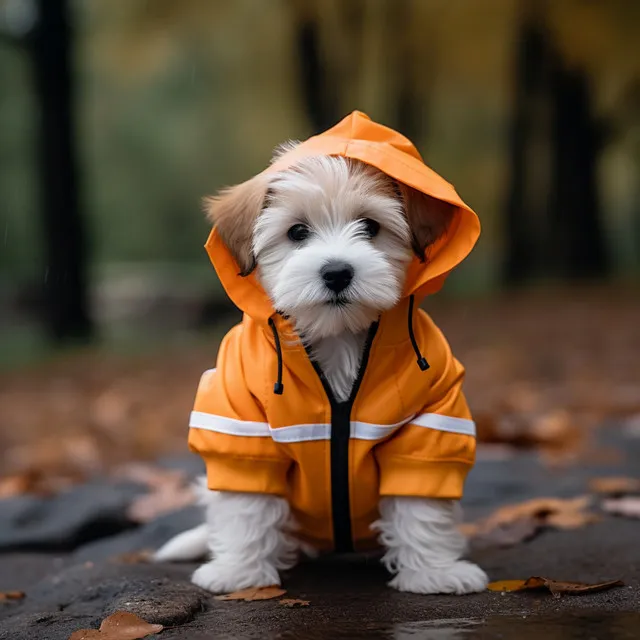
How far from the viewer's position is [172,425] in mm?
8250

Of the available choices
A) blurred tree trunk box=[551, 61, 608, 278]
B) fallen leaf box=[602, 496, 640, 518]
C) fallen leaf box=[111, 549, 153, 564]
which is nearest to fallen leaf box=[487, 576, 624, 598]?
fallen leaf box=[602, 496, 640, 518]

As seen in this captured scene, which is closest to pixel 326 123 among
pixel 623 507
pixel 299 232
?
pixel 623 507

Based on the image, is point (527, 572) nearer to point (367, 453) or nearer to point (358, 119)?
point (367, 453)

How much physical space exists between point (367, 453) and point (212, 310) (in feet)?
59.5

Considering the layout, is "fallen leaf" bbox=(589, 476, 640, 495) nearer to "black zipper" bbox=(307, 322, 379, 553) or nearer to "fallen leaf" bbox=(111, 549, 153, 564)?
"black zipper" bbox=(307, 322, 379, 553)

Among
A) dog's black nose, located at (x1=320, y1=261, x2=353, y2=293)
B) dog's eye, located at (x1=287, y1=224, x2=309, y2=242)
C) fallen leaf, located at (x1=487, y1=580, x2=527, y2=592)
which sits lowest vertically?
fallen leaf, located at (x1=487, y1=580, x2=527, y2=592)

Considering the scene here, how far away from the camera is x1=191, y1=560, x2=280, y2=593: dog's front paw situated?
360 centimetres

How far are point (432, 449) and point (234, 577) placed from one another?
2.92 ft

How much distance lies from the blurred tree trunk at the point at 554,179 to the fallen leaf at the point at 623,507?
1375 cm

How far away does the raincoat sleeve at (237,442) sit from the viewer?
11.5ft

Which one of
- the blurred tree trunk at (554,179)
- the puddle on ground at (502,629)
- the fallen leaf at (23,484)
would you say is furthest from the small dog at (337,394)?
the blurred tree trunk at (554,179)

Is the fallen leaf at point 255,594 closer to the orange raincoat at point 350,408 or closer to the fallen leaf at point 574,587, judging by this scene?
the orange raincoat at point 350,408

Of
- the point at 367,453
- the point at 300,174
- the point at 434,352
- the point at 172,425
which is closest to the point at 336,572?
the point at 367,453

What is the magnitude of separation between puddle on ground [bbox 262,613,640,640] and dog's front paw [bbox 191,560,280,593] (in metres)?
0.72
